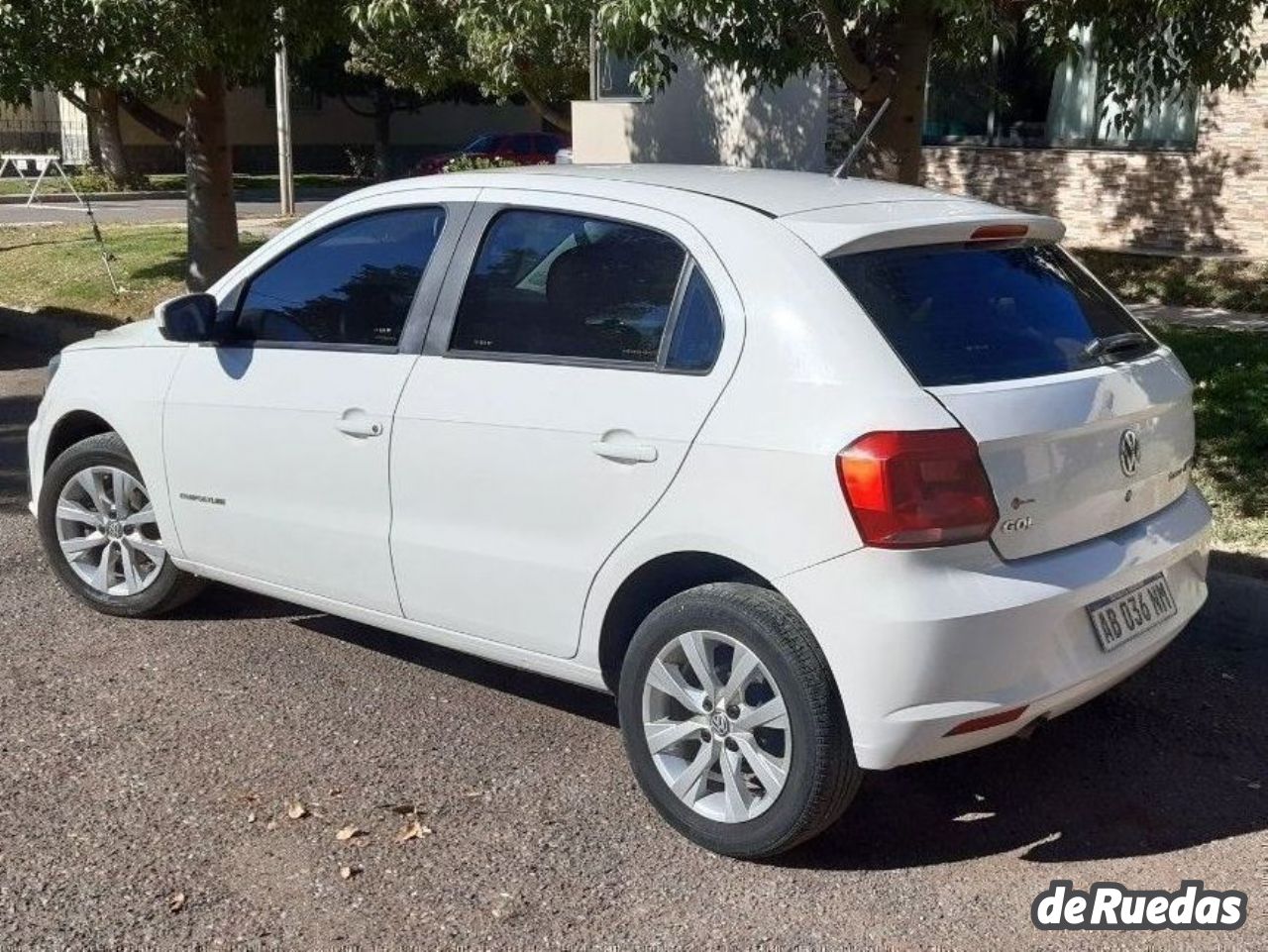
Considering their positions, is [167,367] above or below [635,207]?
below

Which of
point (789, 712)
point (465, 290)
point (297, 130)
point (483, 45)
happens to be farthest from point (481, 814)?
point (297, 130)

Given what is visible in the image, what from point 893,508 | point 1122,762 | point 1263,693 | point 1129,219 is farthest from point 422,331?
point 1129,219

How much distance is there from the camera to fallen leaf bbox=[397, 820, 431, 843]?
405 cm

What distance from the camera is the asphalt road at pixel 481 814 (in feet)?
12.0

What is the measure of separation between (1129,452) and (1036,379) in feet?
1.25

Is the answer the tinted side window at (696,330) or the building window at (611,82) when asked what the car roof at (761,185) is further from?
the building window at (611,82)

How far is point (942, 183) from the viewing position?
16.6 meters

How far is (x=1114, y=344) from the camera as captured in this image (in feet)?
13.9

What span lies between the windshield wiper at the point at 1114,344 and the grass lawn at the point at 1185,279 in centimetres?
835

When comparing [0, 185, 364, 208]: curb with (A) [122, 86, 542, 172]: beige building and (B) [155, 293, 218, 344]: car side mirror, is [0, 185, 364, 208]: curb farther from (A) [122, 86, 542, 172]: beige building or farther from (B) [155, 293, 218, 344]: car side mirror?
(B) [155, 293, 218, 344]: car side mirror

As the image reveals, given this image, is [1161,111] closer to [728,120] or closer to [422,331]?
[728,120]

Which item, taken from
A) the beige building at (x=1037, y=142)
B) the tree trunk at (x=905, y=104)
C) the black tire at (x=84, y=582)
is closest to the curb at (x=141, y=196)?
the beige building at (x=1037, y=142)

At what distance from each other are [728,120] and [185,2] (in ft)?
25.6

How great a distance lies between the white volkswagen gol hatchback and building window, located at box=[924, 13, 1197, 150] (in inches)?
443
